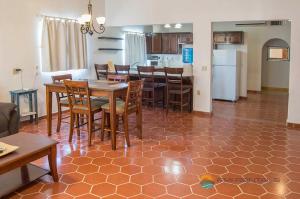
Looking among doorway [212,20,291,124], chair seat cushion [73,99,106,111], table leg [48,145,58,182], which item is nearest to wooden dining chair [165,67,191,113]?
doorway [212,20,291,124]

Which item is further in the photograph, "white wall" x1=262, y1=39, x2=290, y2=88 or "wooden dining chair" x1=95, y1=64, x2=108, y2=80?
"white wall" x1=262, y1=39, x2=290, y2=88

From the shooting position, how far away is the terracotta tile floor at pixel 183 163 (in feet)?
10.2

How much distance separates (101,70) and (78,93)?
296 centimetres

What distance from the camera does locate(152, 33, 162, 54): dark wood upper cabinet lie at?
9.85 m

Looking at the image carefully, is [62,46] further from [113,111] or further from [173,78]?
[113,111]

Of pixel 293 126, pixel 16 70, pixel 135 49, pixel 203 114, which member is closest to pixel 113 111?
pixel 16 70

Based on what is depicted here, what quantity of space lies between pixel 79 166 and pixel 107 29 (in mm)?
4910

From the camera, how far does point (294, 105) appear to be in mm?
5527

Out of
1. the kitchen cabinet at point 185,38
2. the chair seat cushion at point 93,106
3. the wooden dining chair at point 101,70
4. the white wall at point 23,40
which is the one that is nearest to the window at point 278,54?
the kitchen cabinet at point 185,38

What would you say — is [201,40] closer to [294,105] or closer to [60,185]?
[294,105]

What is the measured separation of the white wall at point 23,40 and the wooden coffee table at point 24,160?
255 cm

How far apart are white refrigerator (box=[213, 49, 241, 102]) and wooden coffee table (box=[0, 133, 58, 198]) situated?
6.04 m

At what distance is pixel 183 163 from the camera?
3852 mm

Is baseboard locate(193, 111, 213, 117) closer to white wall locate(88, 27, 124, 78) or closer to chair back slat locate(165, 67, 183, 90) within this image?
chair back slat locate(165, 67, 183, 90)
